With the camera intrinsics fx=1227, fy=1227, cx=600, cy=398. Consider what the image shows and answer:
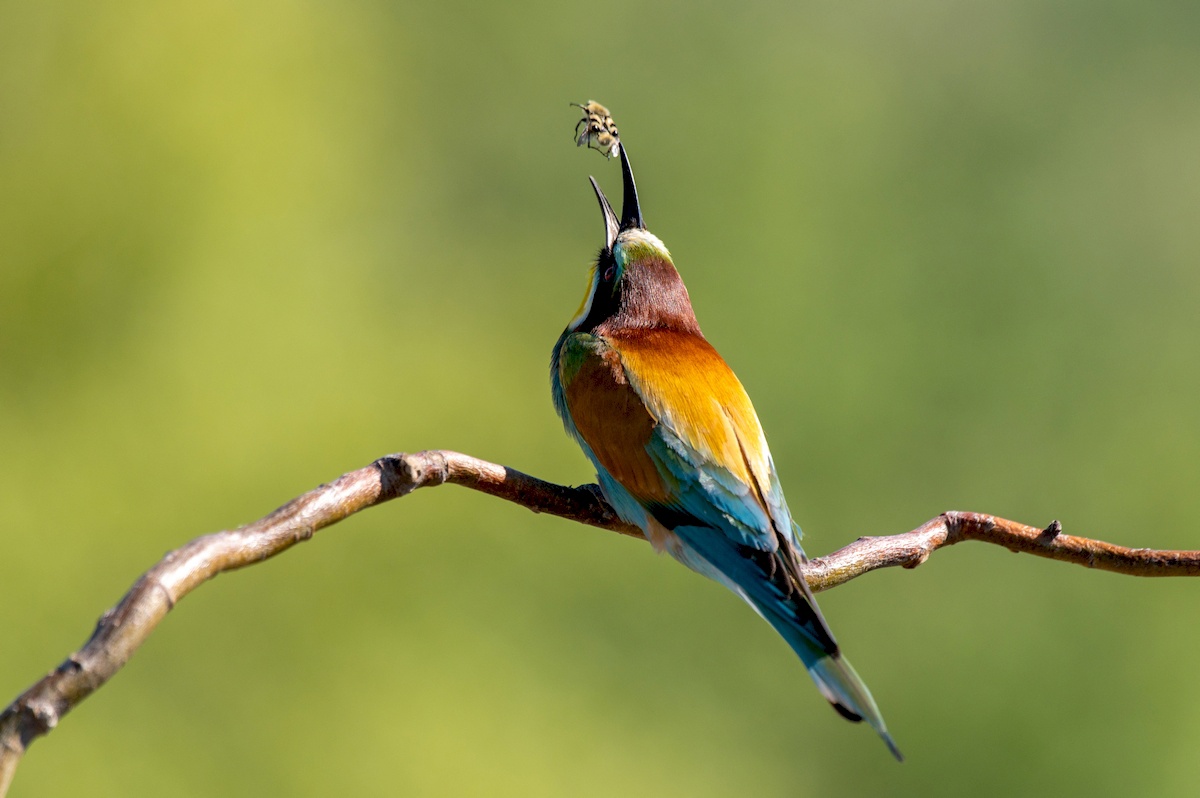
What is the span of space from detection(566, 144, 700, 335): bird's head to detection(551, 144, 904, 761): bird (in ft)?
0.11

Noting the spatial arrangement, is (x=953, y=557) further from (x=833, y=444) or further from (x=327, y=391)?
(x=327, y=391)

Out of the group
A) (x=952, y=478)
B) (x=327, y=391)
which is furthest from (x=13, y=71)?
(x=952, y=478)

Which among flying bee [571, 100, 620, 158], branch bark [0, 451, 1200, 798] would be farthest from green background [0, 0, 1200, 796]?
branch bark [0, 451, 1200, 798]

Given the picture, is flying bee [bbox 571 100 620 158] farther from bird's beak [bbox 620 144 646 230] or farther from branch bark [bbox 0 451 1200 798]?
branch bark [bbox 0 451 1200 798]

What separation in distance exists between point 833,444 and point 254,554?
Result: 7272 mm

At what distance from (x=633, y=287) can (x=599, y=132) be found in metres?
0.37

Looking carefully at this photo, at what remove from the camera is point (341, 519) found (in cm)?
129

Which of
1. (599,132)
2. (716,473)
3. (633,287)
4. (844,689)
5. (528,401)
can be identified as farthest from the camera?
(528,401)

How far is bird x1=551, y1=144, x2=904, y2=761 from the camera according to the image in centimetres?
197

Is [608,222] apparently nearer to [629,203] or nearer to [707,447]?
[629,203]

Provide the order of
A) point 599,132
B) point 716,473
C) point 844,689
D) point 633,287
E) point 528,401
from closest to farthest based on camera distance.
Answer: point 844,689 < point 716,473 < point 633,287 < point 599,132 < point 528,401

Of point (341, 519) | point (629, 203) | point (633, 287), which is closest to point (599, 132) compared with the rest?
point (629, 203)

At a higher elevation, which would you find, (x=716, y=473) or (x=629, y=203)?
(x=629, y=203)

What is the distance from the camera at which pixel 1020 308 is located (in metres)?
9.34
